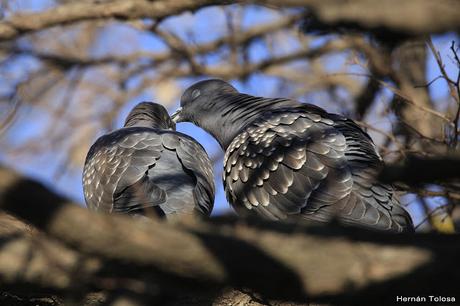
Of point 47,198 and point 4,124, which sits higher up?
point 4,124

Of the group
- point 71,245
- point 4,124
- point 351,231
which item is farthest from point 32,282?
point 4,124

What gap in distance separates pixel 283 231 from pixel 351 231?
0.82 feet

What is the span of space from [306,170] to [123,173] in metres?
1.39

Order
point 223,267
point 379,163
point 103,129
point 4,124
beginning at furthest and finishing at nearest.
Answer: point 103,129, point 4,124, point 379,163, point 223,267

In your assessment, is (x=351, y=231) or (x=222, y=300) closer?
(x=351, y=231)

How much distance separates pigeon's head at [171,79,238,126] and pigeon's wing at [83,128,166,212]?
922 millimetres

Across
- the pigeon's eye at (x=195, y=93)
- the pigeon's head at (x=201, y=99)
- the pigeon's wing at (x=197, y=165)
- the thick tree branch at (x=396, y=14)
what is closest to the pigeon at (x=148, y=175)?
the pigeon's wing at (x=197, y=165)

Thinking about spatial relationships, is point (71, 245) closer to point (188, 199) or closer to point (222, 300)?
point (222, 300)

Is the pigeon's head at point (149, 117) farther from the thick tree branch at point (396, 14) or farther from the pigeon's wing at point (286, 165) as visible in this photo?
the thick tree branch at point (396, 14)

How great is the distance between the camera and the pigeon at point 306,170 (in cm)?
518

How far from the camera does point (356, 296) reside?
8.32ft

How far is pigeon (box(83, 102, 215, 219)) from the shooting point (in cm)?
557

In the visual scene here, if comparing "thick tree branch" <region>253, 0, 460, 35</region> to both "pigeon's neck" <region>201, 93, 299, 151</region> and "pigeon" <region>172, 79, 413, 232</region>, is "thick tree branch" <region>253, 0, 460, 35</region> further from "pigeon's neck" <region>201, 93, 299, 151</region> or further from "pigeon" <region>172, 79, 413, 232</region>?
"pigeon's neck" <region>201, 93, 299, 151</region>

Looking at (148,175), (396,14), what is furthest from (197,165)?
(396,14)
